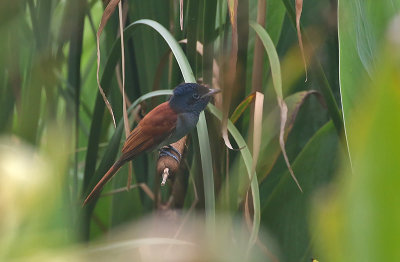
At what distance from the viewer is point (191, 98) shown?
1.08m

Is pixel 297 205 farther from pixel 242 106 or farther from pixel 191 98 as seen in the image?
pixel 191 98

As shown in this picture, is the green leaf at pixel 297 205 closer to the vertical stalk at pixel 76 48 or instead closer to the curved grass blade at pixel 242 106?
the curved grass blade at pixel 242 106

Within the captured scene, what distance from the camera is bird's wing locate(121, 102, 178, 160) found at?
3.40ft

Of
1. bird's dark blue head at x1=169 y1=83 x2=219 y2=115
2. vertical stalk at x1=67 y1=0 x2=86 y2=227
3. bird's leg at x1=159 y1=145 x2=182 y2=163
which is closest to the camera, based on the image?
bird's leg at x1=159 y1=145 x2=182 y2=163

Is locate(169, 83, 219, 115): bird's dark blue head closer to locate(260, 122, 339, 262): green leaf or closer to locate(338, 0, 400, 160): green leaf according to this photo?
locate(338, 0, 400, 160): green leaf

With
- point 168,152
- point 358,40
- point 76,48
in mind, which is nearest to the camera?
point 168,152

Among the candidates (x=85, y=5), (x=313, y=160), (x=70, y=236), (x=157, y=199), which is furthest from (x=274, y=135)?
(x=70, y=236)

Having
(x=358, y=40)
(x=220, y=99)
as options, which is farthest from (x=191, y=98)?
(x=358, y=40)

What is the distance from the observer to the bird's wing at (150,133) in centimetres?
104

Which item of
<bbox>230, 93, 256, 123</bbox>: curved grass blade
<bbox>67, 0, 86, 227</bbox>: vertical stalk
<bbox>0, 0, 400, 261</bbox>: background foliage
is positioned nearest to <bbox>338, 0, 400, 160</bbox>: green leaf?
<bbox>0, 0, 400, 261</bbox>: background foliage

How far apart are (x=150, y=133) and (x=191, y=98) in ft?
0.28

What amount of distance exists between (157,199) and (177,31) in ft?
1.08

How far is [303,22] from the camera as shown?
1.50 m

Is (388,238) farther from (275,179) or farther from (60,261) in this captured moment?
(275,179)
